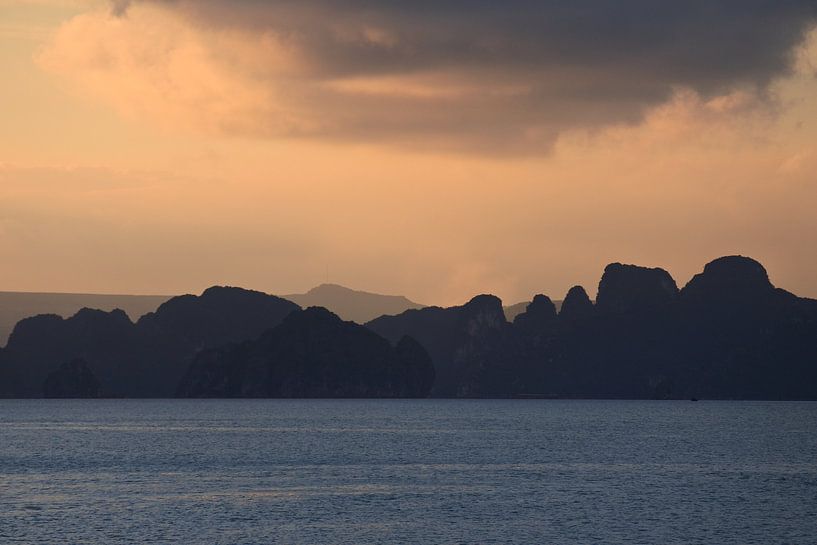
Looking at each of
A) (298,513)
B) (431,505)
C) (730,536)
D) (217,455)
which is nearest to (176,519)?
(298,513)

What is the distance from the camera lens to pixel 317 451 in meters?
188

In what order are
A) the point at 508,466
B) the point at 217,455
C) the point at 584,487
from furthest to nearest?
the point at 217,455 < the point at 508,466 < the point at 584,487

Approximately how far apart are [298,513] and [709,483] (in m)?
54.0

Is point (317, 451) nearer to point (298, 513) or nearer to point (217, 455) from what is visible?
point (217, 455)

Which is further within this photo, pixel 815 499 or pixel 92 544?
pixel 815 499

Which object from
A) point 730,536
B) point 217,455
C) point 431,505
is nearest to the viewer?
point 730,536

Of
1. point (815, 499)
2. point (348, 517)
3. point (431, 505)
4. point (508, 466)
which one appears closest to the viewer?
point (348, 517)

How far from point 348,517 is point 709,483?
5191cm

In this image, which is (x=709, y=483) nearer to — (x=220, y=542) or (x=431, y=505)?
(x=431, y=505)

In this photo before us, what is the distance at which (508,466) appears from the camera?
162 meters

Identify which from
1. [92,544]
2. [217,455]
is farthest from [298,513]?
[217,455]

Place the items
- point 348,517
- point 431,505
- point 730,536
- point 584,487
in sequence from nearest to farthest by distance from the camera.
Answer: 1. point 730,536
2. point 348,517
3. point 431,505
4. point 584,487

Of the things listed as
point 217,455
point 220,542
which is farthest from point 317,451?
point 220,542

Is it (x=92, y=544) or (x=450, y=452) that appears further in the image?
(x=450, y=452)
